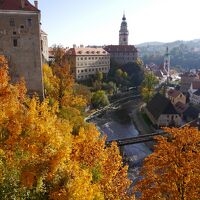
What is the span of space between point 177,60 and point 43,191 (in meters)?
193

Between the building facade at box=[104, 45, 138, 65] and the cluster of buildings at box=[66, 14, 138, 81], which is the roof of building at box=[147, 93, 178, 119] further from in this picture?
the building facade at box=[104, 45, 138, 65]

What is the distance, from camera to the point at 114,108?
62.9 m

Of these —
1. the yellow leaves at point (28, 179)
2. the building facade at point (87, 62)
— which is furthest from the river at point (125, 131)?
the yellow leaves at point (28, 179)

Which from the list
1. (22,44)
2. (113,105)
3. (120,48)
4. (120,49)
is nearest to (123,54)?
(120,49)

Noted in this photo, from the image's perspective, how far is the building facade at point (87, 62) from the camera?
76.2 meters

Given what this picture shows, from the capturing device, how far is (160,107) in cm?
4969

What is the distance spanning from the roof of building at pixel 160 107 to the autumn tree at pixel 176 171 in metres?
31.0

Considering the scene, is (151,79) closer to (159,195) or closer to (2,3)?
(2,3)

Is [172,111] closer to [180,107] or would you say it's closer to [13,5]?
[180,107]

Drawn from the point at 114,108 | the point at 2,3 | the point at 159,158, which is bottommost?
the point at 114,108

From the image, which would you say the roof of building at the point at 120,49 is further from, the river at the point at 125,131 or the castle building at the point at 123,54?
the river at the point at 125,131

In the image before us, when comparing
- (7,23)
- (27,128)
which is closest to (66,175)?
(27,128)

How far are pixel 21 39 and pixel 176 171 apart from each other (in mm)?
19325

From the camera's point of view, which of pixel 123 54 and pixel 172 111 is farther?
pixel 123 54
